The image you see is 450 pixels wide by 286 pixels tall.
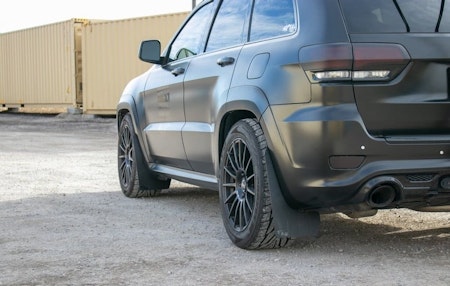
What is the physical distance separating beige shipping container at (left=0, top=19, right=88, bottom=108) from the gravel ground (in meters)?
17.4

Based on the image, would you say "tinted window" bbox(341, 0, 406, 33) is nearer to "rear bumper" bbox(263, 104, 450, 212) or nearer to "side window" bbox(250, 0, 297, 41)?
"side window" bbox(250, 0, 297, 41)

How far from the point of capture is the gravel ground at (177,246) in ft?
13.3

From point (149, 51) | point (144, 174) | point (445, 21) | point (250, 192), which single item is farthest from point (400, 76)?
point (144, 174)

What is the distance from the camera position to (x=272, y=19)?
15.5 feet

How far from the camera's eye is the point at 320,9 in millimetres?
4199

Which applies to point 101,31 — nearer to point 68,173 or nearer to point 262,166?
point 68,173

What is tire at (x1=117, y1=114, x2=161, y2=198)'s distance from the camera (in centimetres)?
693

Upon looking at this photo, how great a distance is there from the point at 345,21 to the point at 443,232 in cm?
195

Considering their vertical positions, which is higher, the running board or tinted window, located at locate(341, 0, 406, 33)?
tinted window, located at locate(341, 0, 406, 33)

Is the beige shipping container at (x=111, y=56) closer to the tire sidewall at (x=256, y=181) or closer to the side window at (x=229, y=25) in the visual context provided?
the side window at (x=229, y=25)

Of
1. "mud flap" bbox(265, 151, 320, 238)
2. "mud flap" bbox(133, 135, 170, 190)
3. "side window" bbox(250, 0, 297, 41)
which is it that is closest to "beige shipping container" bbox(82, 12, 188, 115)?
"mud flap" bbox(133, 135, 170, 190)

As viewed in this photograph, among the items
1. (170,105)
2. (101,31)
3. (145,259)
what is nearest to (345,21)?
(145,259)

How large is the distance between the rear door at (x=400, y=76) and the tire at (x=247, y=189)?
0.76 meters

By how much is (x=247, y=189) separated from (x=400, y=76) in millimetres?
1227
